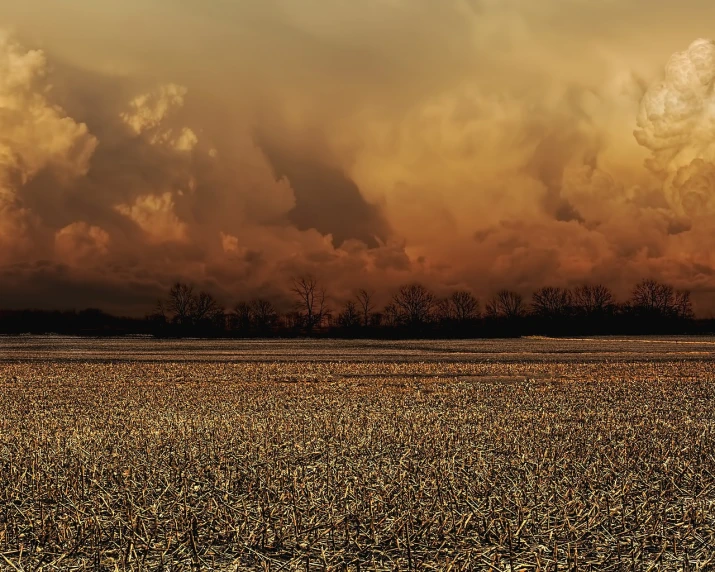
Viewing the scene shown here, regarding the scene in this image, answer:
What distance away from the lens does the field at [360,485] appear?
24.5 feet

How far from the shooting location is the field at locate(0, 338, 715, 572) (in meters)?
7.46

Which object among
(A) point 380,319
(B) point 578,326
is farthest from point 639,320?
(A) point 380,319

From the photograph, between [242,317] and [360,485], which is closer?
[360,485]

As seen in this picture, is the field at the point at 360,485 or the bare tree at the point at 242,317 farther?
the bare tree at the point at 242,317

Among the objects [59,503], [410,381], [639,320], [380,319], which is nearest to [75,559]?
[59,503]

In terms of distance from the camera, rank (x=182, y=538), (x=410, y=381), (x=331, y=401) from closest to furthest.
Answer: (x=182, y=538), (x=331, y=401), (x=410, y=381)

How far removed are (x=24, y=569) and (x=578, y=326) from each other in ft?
455

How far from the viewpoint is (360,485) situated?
33.7ft

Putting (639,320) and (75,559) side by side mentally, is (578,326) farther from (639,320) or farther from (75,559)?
(75,559)

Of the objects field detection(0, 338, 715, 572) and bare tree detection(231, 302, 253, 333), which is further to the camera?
bare tree detection(231, 302, 253, 333)

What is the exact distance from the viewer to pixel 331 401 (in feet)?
73.6

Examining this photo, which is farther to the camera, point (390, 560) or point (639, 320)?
point (639, 320)

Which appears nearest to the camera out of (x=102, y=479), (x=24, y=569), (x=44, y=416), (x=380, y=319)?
(x=24, y=569)

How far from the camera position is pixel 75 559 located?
24.0ft
